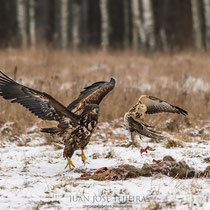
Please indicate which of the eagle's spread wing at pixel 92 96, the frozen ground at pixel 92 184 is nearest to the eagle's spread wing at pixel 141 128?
the frozen ground at pixel 92 184

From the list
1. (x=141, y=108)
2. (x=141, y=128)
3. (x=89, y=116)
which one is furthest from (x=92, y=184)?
(x=141, y=108)

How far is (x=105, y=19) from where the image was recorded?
21391mm

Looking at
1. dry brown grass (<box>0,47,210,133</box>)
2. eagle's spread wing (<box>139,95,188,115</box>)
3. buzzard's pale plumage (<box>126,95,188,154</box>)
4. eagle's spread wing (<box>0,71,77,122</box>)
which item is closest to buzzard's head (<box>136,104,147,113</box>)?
buzzard's pale plumage (<box>126,95,188,154</box>)

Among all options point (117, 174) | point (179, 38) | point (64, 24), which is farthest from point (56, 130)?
point (179, 38)

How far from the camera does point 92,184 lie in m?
4.60

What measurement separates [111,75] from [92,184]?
6.65 m

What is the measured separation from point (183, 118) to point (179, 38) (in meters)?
20.0

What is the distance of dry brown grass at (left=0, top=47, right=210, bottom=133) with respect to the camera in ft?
27.5

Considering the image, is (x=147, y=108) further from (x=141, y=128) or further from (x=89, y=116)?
(x=89, y=116)

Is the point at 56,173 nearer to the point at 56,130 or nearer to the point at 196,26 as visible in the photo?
the point at 56,130

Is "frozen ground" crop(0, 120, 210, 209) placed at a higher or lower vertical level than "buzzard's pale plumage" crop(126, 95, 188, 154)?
lower

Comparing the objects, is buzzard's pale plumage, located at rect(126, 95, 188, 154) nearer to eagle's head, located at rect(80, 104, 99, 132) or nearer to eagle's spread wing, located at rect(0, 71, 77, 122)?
eagle's head, located at rect(80, 104, 99, 132)

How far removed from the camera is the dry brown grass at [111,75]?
8.39 metres

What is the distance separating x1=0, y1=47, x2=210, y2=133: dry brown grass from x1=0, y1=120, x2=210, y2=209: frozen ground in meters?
1.50
